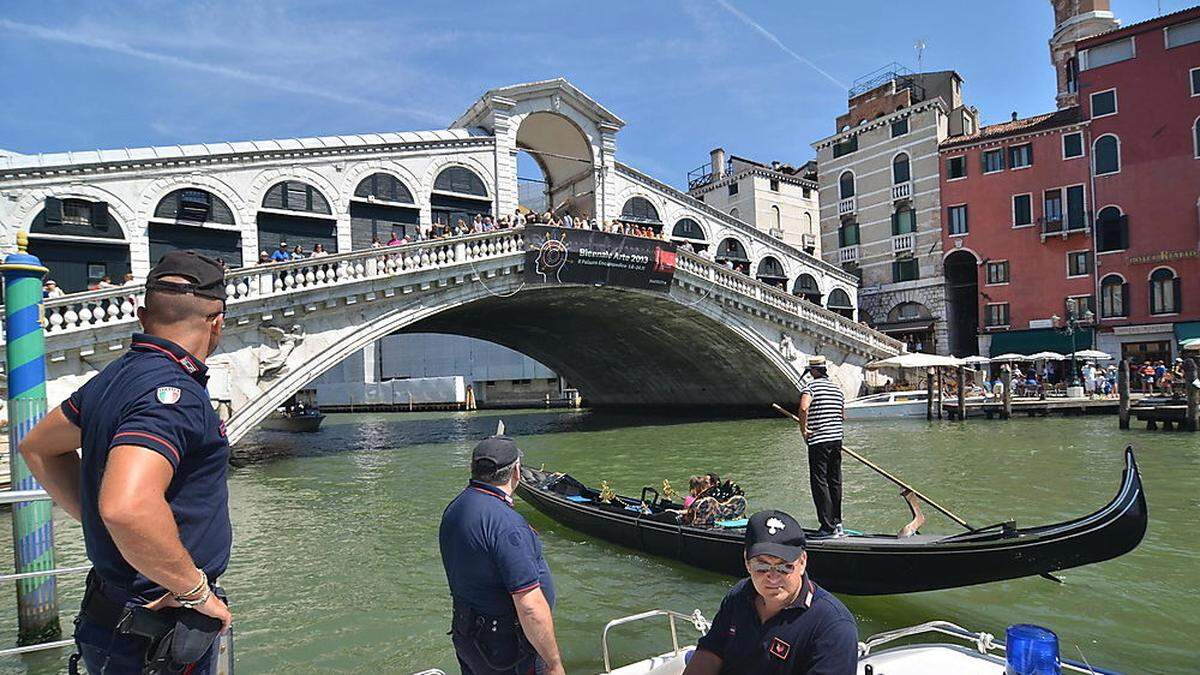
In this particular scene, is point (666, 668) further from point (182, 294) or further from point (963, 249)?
point (963, 249)

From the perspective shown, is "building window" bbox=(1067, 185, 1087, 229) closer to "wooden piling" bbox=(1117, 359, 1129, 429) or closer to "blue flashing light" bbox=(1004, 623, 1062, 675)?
"wooden piling" bbox=(1117, 359, 1129, 429)

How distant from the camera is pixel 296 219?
16.7 m

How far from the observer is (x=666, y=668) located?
3318 millimetres

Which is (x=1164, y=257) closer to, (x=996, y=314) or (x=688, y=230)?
(x=996, y=314)

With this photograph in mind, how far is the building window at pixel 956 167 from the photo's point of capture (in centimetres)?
2700

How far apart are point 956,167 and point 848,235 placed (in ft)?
15.9

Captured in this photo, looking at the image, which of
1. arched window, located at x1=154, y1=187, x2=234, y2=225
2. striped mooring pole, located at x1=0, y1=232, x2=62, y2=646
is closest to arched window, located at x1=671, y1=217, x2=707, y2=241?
arched window, located at x1=154, y1=187, x2=234, y2=225

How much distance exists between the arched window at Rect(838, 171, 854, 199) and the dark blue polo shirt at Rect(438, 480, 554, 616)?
30.4m

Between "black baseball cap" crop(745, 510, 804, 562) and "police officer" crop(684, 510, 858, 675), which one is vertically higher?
"black baseball cap" crop(745, 510, 804, 562)

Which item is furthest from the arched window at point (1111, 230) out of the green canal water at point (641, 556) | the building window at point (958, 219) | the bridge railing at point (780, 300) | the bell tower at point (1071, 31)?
the green canal water at point (641, 556)

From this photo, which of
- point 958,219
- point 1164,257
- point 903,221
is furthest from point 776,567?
point 903,221

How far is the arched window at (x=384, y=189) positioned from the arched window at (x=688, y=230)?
31.5 ft

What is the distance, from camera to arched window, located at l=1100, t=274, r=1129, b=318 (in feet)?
80.0

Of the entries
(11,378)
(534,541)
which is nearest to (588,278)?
(11,378)
